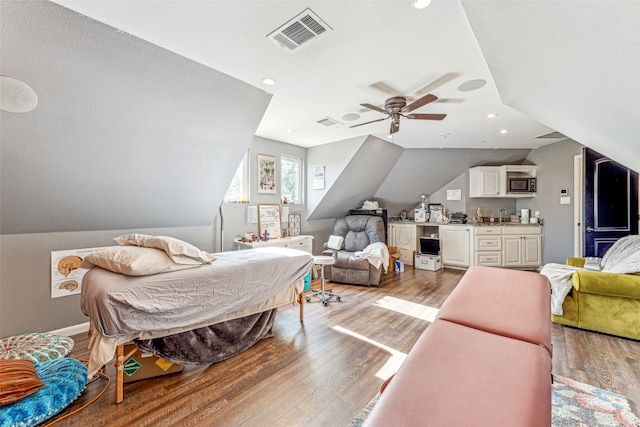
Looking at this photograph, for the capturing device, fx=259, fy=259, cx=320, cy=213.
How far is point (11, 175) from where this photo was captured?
83.9 inches

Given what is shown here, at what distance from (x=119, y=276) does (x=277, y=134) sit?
10.2 ft

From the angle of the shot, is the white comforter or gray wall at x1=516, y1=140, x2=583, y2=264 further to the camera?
gray wall at x1=516, y1=140, x2=583, y2=264

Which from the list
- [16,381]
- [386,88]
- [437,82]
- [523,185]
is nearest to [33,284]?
[16,381]

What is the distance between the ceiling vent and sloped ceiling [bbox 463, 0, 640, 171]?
897 millimetres

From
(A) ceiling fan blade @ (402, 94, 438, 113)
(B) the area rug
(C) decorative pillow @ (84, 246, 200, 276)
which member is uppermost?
(A) ceiling fan blade @ (402, 94, 438, 113)

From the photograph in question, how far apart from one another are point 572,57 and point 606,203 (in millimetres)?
4145

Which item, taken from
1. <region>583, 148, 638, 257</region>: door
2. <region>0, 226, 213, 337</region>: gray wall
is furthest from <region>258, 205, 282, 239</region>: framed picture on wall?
<region>583, 148, 638, 257</region>: door

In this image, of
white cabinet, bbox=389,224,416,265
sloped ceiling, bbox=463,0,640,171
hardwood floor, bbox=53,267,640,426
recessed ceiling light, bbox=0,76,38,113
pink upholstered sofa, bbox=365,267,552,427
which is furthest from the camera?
white cabinet, bbox=389,224,416,265

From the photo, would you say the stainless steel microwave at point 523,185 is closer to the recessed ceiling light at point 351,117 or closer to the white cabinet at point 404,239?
the white cabinet at point 404,239

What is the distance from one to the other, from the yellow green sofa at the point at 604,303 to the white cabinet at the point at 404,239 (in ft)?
10.6

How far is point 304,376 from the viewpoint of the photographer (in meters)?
2.01

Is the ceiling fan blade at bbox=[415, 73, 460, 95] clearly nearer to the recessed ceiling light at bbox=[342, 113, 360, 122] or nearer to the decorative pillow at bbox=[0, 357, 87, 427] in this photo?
the recessed ceiling light at bbox=[342, 113, 360, 122]

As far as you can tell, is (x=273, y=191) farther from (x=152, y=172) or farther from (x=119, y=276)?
(x=119, y=276)

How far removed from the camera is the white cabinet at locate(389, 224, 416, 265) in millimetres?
5926
